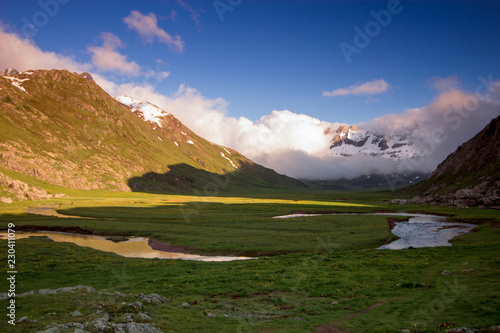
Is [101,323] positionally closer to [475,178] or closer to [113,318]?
[113,318]

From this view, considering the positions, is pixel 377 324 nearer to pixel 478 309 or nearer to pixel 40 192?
pixel 478 309

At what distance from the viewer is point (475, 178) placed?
150750 millimetres

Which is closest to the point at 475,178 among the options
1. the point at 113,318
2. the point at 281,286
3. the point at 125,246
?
the point at 281,286

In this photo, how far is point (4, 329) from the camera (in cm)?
1373

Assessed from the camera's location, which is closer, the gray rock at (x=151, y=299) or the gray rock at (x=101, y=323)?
the gray rock at (x=101, y=323)

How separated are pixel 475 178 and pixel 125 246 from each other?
175 m

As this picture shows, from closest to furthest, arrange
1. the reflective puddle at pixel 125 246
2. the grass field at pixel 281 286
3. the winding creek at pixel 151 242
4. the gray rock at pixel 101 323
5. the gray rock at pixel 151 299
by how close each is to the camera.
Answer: the gray rock at pixel 101 323 < the grass field at pixel 281 286 < the gray rock at pixel 151 299 < the reflective puddle at pixel 125 246 < the winding creek at pixel 151 242

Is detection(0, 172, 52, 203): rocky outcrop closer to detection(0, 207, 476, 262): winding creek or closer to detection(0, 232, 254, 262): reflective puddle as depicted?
detection(0, 207, 476, 262): winding creek

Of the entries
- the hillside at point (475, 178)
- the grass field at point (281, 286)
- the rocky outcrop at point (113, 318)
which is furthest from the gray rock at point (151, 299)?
the hillside at point (475, 178)

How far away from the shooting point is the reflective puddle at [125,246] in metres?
48.4

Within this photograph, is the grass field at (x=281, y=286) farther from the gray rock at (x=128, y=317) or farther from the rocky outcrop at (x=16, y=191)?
the rocky outcrop at (x=16, y=191)

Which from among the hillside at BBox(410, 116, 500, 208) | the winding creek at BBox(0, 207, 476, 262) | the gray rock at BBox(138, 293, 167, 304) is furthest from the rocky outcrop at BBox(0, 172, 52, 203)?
the hillside at BBox(410, 116, 500, 208)

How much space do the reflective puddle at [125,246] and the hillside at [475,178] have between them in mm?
112624

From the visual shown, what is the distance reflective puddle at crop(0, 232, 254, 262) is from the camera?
48.4m
